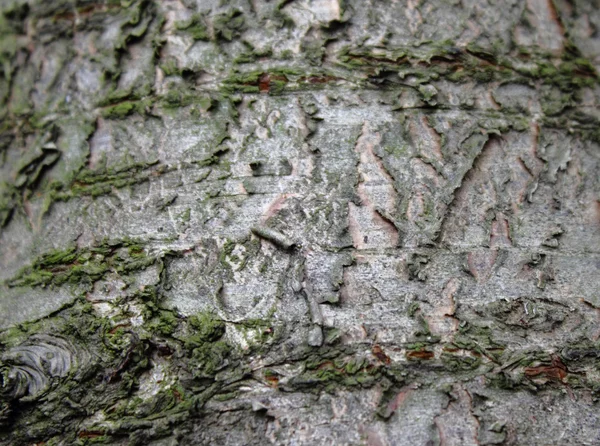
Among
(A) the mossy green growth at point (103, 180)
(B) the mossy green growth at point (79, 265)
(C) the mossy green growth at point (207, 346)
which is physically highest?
(A) the mossy green growth at point (103, 180)

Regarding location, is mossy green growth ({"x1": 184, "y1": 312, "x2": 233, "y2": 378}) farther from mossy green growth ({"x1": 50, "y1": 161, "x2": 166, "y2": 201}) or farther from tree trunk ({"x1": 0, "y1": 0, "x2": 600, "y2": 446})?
mossy green growth ({"x1": 50, "y1": 161, "x2": 166, "y2": 201})

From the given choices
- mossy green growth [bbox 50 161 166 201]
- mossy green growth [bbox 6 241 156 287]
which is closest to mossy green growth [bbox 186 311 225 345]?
mossy green growth [bbox 6 241 156 287]

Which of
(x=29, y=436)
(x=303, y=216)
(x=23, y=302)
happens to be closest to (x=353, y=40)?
(x=303, y=216)

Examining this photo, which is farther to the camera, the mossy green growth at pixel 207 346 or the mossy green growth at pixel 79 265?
the mossy green growth at pixel 79 265

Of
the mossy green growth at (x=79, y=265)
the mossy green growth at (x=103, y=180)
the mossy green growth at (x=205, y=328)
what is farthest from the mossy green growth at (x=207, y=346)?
the mossy green growth at (x=103, y=180)

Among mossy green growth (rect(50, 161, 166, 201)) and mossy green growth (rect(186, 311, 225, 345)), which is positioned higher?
mossy green growth (rect(50, 161, 166, 201))

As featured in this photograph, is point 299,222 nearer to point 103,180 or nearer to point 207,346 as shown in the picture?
point 207,346

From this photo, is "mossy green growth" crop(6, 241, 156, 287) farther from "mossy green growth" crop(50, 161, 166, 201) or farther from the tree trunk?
"mossy green growth" crop(50, 161, 166, 201)

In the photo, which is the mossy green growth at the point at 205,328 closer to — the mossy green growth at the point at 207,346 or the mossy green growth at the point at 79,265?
the mossy green growth at the point at 207,346

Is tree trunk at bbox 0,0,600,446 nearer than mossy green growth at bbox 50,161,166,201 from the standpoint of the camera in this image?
Yes

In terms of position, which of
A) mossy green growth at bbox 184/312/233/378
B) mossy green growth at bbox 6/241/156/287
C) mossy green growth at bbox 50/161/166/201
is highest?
mossy green growth at bbox 50/161/166/201
